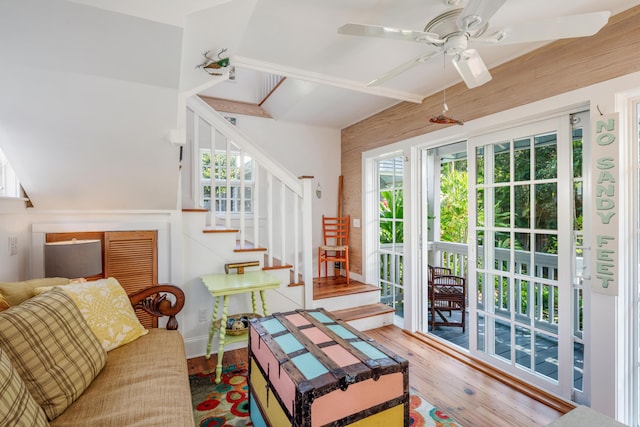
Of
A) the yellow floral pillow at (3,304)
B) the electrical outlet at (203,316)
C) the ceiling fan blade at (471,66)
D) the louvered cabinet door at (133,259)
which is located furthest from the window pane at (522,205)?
the yellow floral pillow at (3,304)

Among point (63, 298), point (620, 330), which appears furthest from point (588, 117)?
point (63, 298)

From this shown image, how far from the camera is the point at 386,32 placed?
148cm

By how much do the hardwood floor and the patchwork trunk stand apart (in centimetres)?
91

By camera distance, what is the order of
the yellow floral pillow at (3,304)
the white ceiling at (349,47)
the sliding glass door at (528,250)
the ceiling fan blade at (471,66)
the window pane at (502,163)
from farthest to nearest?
1. the window pane at (502,163)
2. the sliding glass door at (528,250)
3. the white ceiling at (349,47)
4. the ceiling fan blade at (471,66)
5. the yellow floral pillow at (3,304)

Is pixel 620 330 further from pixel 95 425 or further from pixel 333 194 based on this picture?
pixel 333 194

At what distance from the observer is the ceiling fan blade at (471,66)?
5.49 ft

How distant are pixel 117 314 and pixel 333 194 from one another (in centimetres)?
316

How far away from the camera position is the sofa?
1154 mm

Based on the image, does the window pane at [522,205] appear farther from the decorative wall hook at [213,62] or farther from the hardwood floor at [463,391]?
the decorative wall hook at [213,62]

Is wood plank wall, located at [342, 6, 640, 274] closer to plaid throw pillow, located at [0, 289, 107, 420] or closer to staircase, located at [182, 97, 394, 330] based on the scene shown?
staircase, located at [182, 97, 394, 330]

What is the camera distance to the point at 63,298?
60.1 inches

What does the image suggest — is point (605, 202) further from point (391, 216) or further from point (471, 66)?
point (391, 216)

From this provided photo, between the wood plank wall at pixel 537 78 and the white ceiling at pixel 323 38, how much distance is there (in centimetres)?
9

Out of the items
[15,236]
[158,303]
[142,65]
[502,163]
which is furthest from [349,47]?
[15,236]
